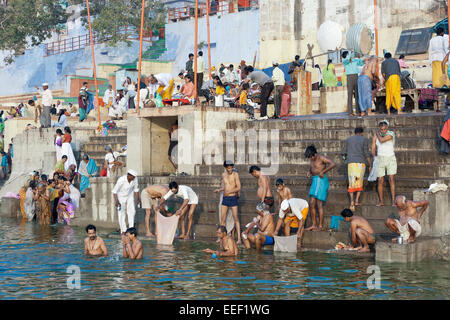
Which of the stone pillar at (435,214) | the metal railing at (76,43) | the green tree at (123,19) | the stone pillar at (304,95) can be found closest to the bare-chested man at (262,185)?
the stone pillar at (435,214)

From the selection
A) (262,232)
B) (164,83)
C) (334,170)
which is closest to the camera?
(262,232)

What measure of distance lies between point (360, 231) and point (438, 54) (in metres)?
7.10

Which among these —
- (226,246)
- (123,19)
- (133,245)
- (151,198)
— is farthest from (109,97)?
(226,246)

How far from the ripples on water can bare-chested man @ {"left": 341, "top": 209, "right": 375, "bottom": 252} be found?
36 centimetres

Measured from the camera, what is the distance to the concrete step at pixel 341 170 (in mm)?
12445

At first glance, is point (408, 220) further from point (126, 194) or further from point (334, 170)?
point (126, 194)

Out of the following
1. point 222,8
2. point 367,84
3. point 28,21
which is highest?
point 28,21

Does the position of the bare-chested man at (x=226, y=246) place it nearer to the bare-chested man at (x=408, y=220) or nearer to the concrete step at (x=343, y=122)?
the bare-chested man at (x=408, y=220)

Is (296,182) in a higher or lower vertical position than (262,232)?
higher

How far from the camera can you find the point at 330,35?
28.8 m

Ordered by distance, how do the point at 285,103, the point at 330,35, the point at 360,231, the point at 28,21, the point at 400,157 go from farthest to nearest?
the point at 28,21
the point at 330,35
the point at 285,103
the point at 400,157
the point at 360,231

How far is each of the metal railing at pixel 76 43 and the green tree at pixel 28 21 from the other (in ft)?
2.44

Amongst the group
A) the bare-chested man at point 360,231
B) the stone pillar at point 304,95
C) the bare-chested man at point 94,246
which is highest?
the stone pillar at point 304,95

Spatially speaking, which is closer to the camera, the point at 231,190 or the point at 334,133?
the point at 231,190
